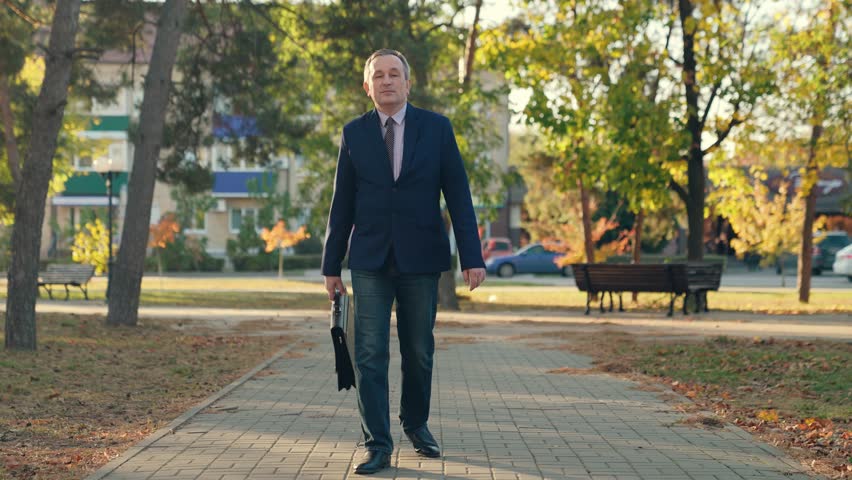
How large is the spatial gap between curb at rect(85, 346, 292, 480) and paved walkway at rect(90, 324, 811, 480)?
0.6 inches

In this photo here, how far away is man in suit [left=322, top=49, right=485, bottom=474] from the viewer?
6.54 metres

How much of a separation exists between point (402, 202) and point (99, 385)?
5.71 m

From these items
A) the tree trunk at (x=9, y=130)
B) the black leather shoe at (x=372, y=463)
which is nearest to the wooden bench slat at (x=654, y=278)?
the tree trunk at (x=9, y=130)

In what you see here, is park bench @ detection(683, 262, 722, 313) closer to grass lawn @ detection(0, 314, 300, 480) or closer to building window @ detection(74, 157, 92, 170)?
grass lawn @ detection(0, 314, 300, 480)

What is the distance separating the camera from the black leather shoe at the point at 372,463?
20.8 feet

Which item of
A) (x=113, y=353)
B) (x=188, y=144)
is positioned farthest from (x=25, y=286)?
(x=188, y=144)

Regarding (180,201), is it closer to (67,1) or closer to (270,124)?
(270,124)

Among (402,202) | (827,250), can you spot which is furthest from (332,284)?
(827,250)

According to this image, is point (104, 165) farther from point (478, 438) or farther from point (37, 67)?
point (478, 438)

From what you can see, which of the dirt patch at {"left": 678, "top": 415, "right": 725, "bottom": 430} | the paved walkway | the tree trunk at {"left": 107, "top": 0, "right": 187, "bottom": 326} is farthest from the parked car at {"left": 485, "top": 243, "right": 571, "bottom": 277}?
the dirt patch at {"left": 678, "top": 415, "right": 725, "bottom": 430}

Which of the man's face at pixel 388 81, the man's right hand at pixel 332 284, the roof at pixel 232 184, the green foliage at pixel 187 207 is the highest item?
the roof at pixel 232 184

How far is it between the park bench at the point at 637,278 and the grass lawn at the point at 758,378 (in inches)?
182

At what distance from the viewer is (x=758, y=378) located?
11367 mm

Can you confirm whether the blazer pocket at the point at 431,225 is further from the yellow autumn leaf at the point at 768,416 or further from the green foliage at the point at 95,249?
the green foliage at the point at 95,249
